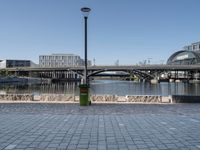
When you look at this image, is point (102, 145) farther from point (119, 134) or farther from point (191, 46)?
point (191, 46)

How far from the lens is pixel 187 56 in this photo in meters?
150

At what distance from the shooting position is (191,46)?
175875 millimetres

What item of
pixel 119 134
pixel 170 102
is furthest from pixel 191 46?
pixel 119 134

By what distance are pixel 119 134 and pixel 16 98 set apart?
42.3 feet

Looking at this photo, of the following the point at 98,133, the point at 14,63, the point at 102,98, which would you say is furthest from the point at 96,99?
the point at 14,63

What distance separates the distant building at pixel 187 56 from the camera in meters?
142

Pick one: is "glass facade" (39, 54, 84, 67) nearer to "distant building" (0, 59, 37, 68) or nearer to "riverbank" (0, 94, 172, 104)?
"distant building" (0, 59, 37, 68)

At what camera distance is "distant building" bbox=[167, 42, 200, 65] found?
14162 cm

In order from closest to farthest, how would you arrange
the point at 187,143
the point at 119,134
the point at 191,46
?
the point at 187,143 → the point at 119,134 → the point at 191,46

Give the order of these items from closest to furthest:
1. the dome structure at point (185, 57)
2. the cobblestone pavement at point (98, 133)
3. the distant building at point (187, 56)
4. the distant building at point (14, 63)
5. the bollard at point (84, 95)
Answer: the cobblestone pavement at point (98, 133) < the bollard at point (84, 95) < the dome structure at point (185, 57) < the distant building at point (187, 56) < the distant building at point (14, 63)

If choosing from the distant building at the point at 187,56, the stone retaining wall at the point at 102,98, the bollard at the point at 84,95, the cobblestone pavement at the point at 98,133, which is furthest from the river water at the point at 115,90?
the distant building at the point at 187,56

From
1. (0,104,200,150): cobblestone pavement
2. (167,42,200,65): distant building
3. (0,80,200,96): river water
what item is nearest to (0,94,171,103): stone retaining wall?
(0,104,200,150): cobblestone pavement

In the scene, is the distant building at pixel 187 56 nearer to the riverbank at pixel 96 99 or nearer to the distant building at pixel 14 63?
the distant building at pixel 14 63

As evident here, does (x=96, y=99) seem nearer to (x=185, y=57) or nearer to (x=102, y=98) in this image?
(x=102, y=98)
